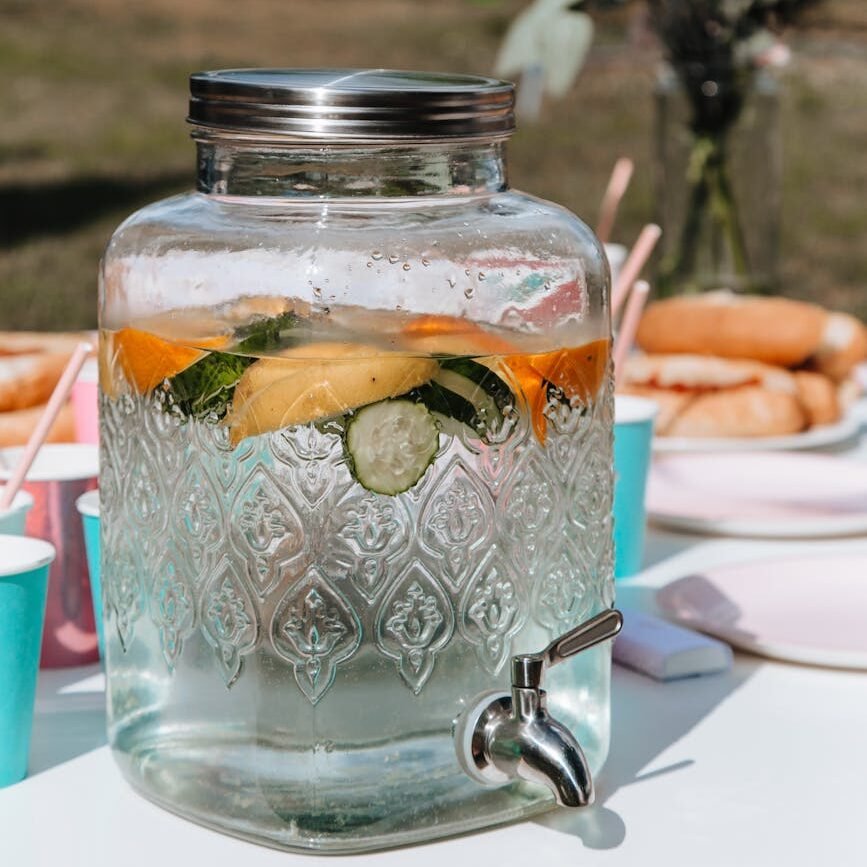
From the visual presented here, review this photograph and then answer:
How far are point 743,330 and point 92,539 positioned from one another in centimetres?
100

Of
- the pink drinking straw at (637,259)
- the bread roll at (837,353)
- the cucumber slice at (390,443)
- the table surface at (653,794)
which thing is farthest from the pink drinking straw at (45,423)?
the bread roll at (837,353)

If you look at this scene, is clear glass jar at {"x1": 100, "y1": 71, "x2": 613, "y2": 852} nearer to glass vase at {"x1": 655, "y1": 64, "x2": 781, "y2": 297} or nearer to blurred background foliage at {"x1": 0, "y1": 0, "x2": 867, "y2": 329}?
glass vase at {"x1": 655, "y1": 64, "x2": 781, "y2": 297}

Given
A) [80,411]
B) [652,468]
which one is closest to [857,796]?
[80,411]

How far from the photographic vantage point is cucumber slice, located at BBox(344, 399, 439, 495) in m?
0.75

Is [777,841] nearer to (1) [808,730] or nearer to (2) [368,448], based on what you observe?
(1) [808,730]

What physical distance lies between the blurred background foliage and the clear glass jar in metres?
4.32

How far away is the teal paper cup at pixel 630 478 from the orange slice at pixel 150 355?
18.9 inches

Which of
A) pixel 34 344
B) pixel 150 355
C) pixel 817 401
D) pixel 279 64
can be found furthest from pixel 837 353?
pixel 279 64

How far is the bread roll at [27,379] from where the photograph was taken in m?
1.34

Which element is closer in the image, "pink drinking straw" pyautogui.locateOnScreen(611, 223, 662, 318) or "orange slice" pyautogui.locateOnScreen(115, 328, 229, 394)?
"orange slice" pyautogui.locateOnScreen(115, 328, 229, 394)

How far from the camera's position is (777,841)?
0.80m

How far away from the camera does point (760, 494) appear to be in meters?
1.52

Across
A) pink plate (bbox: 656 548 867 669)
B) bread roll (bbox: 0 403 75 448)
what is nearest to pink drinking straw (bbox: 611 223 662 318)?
pink plate (bbox: 656 548 867 669)

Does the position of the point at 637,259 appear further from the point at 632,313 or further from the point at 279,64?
the point at 279,64
